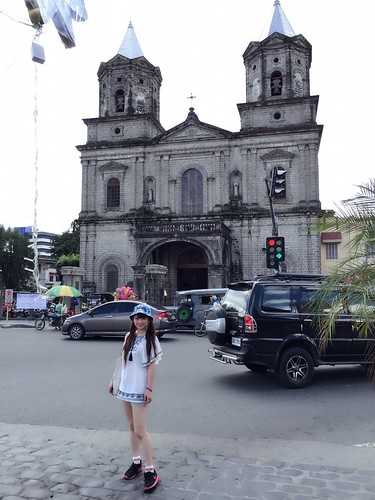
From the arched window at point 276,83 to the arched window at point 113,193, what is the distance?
530 inches

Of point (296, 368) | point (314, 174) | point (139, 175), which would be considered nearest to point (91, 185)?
point (139, 175)

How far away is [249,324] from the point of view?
849cm

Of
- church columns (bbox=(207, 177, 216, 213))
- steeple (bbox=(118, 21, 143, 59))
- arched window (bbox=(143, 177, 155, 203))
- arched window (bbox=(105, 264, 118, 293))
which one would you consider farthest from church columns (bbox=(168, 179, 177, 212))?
steeple (bbox=(118, 21, 143, 59))

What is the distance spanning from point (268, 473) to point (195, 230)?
2660 cm

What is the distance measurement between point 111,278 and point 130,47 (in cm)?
1867

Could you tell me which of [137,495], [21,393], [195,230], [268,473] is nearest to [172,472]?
[137,495]

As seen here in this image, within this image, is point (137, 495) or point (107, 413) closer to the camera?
point (137, 495)

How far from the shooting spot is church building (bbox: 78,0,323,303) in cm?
3212

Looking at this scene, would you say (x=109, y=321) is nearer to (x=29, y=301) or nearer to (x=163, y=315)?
(x=163, y=315)

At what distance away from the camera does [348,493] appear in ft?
13.4

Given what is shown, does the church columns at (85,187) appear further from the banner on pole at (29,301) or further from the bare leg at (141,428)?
the bare leg at (141,428)

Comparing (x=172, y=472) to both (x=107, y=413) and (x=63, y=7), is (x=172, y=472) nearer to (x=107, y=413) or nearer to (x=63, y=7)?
(x=107, y=413)

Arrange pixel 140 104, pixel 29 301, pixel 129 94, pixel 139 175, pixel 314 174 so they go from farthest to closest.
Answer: pixel 140 104 < pixel 129 94 < pixel 139 175 < pixel 314 174 < pixel 29 301

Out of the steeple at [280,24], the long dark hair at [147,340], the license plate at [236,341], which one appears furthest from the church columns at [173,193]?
the long dark hair at [147,340]
